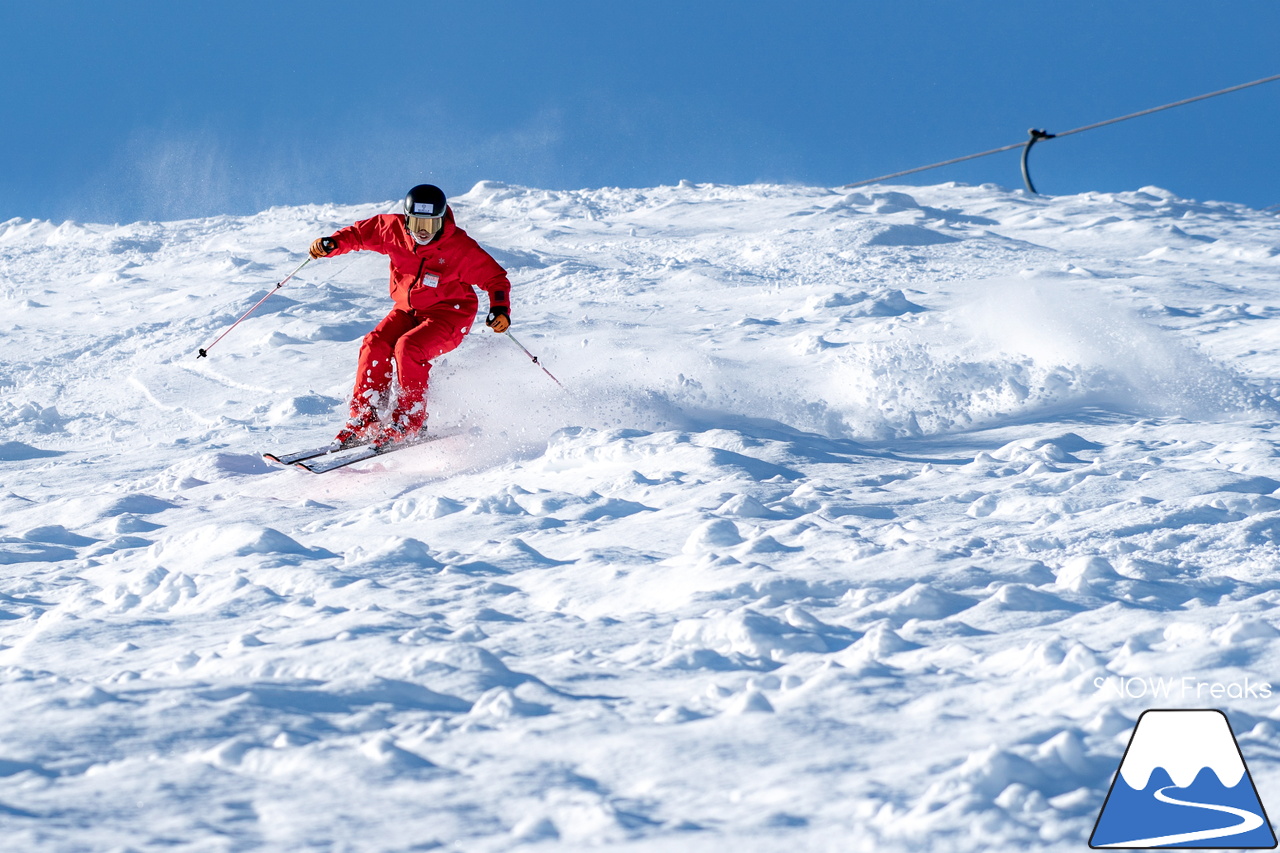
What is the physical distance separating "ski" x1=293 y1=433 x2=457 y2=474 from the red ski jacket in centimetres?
86

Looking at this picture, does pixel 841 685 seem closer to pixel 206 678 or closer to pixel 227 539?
pixel 206 678

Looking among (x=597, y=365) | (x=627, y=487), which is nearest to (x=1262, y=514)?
(x=627, y=487)

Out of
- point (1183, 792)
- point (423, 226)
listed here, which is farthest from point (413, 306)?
point (1183, 792)

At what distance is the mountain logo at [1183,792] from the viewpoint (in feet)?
7.58

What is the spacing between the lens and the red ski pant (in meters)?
6.58

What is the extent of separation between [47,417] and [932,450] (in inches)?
295

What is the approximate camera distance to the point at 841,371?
8.61 meters

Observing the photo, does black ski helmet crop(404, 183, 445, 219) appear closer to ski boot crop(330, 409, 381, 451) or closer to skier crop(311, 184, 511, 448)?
skier crop(311, 184, 511, 448)

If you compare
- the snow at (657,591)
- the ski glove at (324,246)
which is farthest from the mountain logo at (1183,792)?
the ski glove at (324,246)

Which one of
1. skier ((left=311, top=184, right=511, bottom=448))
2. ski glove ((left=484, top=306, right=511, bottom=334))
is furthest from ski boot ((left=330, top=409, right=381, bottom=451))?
ski glove ((left=484, top=306, right=511, bottom=334))

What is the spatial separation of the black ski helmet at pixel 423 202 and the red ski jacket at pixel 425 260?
0.19m

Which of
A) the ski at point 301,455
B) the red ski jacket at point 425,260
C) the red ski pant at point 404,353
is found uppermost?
the red ski jacket at point 425,260

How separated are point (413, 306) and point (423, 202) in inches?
27.7

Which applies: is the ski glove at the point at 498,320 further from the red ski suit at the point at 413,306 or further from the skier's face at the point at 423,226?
the skier's face at the point at 423,226
